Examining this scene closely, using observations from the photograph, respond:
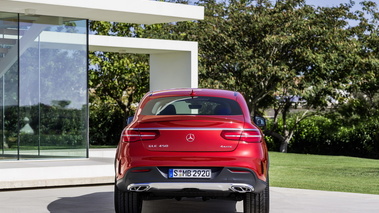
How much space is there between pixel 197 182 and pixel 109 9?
8.41 meters

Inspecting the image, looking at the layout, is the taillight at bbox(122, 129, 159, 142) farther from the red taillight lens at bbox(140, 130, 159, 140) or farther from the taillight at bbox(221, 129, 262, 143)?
the taillight at bbox(221, 129, 262, 143)

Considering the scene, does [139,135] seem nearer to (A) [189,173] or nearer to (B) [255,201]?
(A) [189,173]

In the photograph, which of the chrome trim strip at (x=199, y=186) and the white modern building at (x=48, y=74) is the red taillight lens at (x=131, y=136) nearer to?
the chrome trim strip at (x=199, y=186)

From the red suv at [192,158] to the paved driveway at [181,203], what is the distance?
1.70 meters

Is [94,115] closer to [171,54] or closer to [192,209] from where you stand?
[171,54]

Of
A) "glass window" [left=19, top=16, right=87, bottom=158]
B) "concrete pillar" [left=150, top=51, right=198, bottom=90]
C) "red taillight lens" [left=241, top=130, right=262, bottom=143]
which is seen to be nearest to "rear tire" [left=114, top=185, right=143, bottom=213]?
"red taillight lens" [left=241, top=130, right=262, bottom=143]

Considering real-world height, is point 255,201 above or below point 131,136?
below

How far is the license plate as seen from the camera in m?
7.58

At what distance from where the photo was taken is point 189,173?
7586 millimetres

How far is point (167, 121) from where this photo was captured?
25.7ft

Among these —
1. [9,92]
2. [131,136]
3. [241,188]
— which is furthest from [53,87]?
[241,188]

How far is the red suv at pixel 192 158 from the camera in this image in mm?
7559

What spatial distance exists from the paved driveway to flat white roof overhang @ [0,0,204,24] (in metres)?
4.20

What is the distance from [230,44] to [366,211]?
→ 71.4ft
